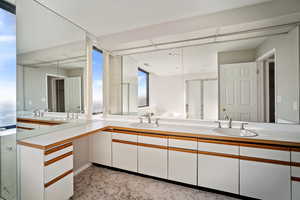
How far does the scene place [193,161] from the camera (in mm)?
1726

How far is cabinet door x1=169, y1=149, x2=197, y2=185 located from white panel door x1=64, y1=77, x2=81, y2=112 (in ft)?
5.67

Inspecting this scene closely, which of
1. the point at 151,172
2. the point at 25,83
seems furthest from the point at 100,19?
the point at 151,172

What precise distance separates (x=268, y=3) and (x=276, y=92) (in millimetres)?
1149

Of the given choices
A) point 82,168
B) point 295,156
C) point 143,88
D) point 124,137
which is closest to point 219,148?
point 295,156

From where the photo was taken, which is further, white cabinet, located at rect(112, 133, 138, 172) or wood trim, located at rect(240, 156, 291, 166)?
white cabinet, located at rect(112, 133, 138, 172)

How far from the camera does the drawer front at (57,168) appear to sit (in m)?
1.32

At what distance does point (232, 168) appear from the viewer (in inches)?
61.6

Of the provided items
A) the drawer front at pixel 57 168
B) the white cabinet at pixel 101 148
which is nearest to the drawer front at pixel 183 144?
the white cabinet at pixel 101 148

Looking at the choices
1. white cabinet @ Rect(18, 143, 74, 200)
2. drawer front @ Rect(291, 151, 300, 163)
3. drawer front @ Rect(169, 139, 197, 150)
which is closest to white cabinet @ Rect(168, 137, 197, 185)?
drawer front @ Rect(169, 139, 197, 150)

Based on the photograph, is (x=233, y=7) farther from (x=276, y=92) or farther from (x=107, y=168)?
(x=107, y=168)

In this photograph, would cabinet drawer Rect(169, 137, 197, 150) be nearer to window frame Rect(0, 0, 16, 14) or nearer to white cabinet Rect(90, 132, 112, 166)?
white cabinet Rect(90, 132, 112, 166)

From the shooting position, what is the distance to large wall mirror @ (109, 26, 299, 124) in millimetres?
1785

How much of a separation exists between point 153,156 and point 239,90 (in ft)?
5.27

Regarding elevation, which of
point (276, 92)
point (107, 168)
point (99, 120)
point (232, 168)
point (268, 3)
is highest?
point (268, 3)
